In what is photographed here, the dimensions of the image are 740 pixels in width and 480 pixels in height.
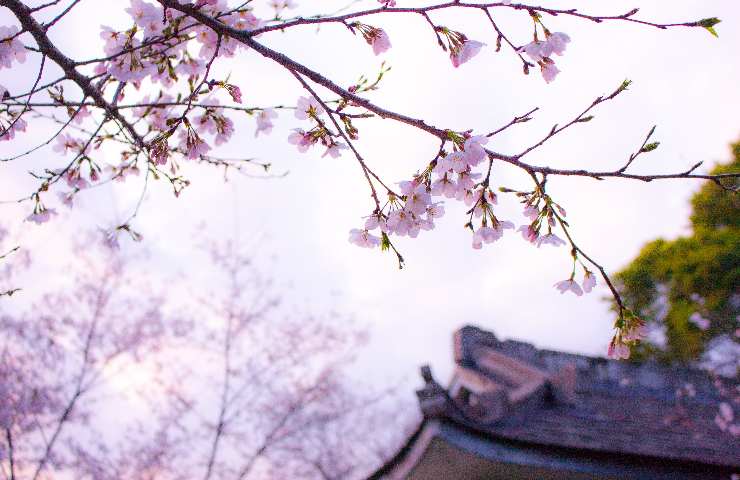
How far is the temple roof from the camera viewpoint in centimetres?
570

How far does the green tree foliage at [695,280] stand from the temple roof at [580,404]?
607cm

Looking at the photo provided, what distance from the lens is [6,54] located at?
243 cm

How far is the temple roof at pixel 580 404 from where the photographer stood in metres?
5.70

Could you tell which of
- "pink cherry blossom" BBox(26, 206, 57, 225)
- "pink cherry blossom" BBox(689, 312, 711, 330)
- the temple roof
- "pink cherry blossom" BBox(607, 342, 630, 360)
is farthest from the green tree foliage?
"pink cherry blossom" BBox(26, 206, 57, 225)

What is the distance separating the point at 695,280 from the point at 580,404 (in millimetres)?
10792

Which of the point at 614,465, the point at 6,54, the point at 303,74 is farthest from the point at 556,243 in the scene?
the point at 614,465

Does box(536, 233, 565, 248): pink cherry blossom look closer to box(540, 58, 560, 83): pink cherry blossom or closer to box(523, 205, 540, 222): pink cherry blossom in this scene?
box(523, 205, 540, 222): pink cherry blossom

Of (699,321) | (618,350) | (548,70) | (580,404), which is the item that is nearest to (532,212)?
(548,70)

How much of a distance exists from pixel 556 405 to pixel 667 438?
4.92 feet

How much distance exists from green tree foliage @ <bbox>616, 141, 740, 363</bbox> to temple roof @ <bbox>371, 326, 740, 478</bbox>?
239 inches

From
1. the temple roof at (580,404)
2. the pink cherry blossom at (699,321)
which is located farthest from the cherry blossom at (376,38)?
the pink cherry blossom at (699,321)

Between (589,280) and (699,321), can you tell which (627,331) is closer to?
(589,280)

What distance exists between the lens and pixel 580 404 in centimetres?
780

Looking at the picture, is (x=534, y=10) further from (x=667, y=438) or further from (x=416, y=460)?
(x=667, y=438)
